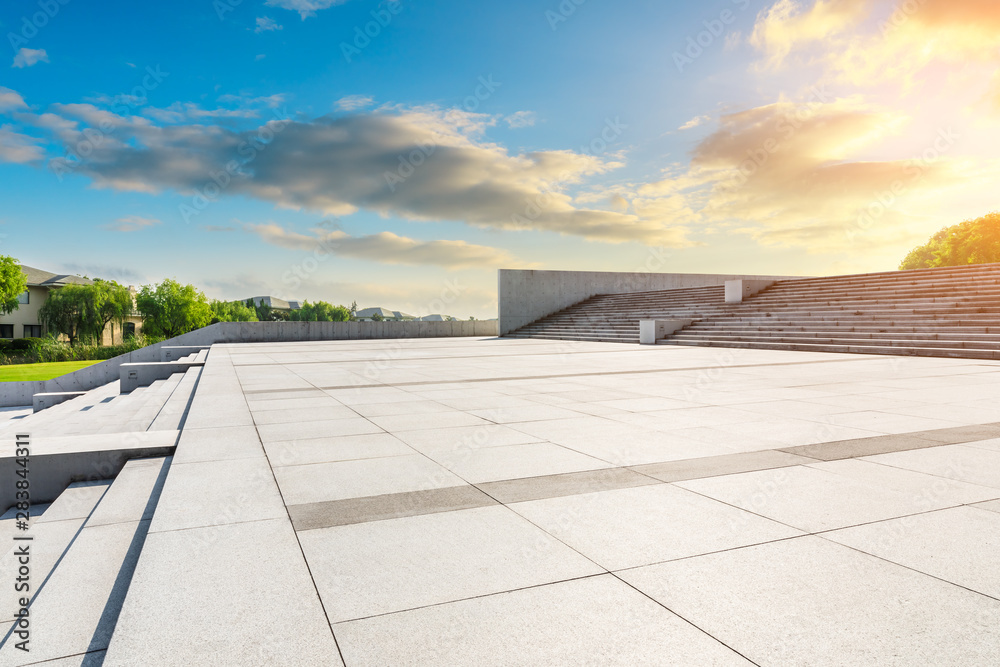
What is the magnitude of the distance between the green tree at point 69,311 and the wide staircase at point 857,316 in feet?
204

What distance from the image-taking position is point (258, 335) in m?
35.5

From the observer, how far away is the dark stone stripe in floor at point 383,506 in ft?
11.8

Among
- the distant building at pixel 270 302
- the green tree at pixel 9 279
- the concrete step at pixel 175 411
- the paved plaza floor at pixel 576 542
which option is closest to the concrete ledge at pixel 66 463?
the paved plaza floor at pixel 576 542

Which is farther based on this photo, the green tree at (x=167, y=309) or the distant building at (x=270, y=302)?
the distant building at (x=270, y=302)

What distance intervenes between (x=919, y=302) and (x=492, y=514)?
22091mm

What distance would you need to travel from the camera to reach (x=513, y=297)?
3812cm

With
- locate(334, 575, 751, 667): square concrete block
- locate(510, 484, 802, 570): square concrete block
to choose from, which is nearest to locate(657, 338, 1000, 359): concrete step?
locate(510, 484, 802, 570): square concrete block

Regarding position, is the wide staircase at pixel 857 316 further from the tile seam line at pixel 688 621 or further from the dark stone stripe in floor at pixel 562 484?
the tile seam line at pixel 688 621

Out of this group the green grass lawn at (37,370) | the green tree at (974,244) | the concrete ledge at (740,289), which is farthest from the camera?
the green tree at (974,244)

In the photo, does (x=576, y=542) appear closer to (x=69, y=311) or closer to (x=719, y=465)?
(x=719, y=465)

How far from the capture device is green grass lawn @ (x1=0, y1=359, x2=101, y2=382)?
40.7 m

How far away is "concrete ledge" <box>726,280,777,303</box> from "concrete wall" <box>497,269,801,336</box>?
9707mm

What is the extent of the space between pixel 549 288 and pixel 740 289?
14596 mm

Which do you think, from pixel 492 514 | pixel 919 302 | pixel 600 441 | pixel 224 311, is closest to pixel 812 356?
pixel 919 302
